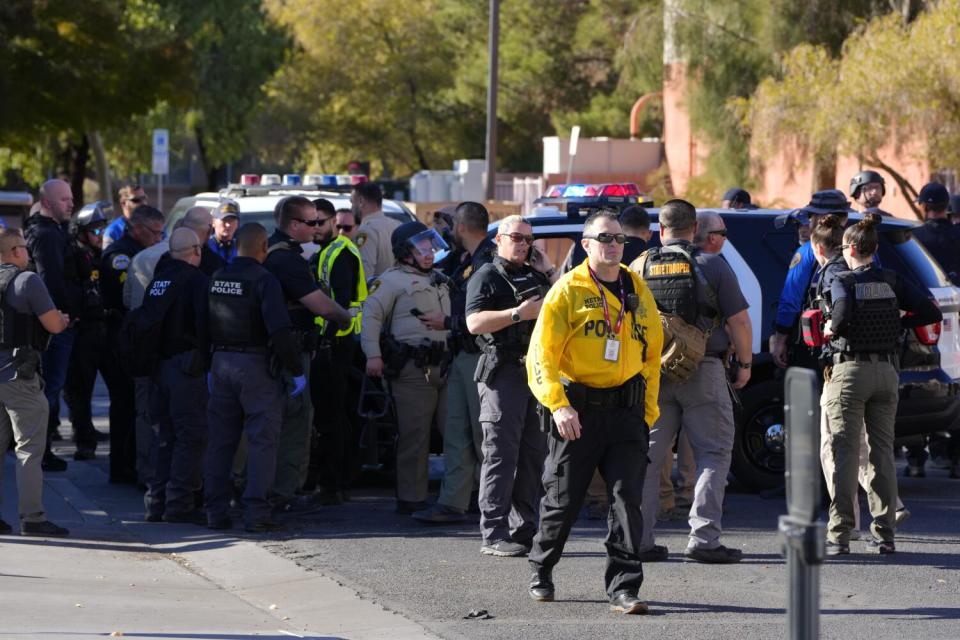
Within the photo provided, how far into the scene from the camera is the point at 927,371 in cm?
1020

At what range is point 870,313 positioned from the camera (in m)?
8.27

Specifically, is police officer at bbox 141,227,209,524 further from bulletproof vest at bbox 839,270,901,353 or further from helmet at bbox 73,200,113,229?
bulletproof vest at bbox 839,270,901,353

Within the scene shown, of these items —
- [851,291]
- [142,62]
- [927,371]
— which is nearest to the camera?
[851,291]

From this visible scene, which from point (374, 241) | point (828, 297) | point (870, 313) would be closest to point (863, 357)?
point (870, 313)

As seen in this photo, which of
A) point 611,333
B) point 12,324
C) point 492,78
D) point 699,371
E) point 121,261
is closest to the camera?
point 611,333

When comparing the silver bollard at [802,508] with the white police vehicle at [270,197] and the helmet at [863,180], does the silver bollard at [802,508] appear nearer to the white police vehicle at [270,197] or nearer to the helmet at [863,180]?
the helmet at [863,180]

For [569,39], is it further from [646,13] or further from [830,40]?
[830,40]

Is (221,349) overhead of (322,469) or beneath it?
overhead

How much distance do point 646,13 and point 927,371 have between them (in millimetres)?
27619

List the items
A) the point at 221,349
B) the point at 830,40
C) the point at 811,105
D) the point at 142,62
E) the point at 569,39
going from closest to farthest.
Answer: the point at 221,349 < the point at 811,105 < the point at 830,40 < the point at 142,62 < the point at 569,39

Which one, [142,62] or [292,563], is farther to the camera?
[142,62]

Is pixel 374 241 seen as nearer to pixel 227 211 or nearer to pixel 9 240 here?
pixel 227 211

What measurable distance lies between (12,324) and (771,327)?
4.83m

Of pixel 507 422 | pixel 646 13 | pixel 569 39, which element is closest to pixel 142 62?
pixel 646 13
